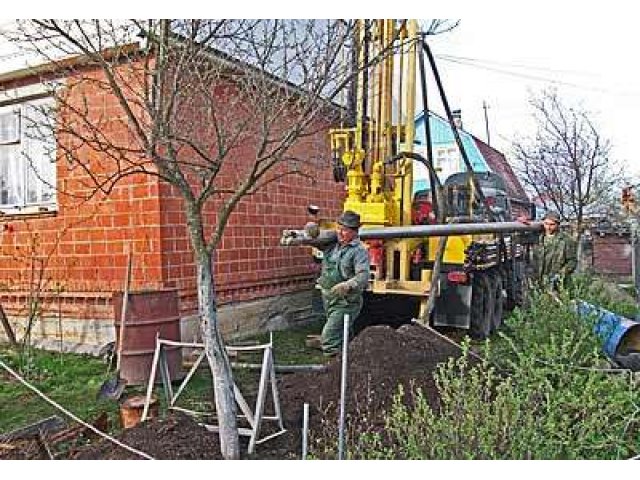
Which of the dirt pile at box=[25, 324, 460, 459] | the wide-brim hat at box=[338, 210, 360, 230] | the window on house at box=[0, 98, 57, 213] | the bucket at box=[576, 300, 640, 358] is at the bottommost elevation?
the dirt pile at box=[25, 324, 460, 459]

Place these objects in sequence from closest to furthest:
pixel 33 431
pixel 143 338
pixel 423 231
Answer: pixel 33 431, pixel 143 338, pixel 423 231

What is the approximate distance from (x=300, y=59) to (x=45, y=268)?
481 cm

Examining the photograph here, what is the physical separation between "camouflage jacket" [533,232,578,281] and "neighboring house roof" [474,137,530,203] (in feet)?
11.1

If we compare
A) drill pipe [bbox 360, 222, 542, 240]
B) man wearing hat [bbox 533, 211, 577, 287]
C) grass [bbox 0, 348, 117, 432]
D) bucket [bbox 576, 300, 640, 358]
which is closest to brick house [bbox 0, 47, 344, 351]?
grass [bbox 0, 348, 117, 432]

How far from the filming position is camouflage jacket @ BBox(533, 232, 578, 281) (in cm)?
749

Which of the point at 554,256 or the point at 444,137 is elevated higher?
the point at 444,137

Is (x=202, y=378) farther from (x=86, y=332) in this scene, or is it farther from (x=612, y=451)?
(x=612, y=451)

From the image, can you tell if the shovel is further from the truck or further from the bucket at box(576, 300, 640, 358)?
the bucket at box(576, 300, 640, 358)

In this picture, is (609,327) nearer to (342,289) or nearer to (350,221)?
(342,289)

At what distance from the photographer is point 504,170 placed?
37.1 ft

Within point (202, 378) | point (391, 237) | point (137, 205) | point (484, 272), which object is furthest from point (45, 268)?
point (484, 272)

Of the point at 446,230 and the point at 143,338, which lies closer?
the point at 143,338

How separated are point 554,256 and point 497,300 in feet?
4.71

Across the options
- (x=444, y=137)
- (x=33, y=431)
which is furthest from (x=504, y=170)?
(x=33, y=431)
